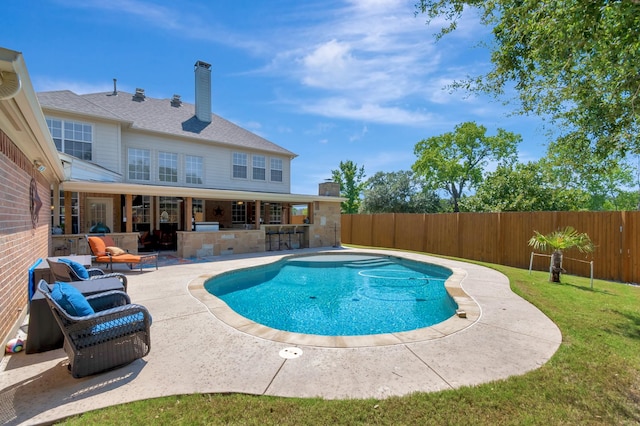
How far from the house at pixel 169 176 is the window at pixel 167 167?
5cm

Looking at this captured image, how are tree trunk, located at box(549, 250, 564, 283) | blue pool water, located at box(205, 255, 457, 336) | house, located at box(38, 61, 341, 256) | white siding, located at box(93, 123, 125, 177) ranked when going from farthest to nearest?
white siding, located at box(93, 123, 125, 177) < house, located at box(38, 61, 341, 256) < tree trunk, located at box(549, 250, 564, 283) < blue pool water, located at box(205, 255, 457, 336)

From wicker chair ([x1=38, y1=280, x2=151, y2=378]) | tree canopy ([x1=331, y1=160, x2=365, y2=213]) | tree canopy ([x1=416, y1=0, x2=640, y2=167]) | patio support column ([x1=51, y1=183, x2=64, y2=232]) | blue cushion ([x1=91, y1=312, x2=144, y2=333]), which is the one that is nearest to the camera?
wicker chair ([x1=38, y1=280, x2=151, y2=378])

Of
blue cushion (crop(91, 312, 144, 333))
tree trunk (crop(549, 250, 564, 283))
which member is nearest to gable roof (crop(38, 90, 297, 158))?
blue cushion (crop(91, 312, 144, 333))

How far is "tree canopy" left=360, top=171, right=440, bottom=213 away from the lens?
2900cm

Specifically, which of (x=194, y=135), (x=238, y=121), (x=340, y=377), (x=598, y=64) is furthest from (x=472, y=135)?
(x=340, y=377)

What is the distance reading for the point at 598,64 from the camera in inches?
168

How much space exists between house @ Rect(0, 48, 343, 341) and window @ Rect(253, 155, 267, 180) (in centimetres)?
6

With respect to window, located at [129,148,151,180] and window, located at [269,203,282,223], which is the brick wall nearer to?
window, located at [129,148,151,180]

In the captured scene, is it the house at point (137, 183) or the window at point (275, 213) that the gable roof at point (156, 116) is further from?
the window at point (275, 213)

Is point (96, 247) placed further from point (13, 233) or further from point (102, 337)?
point (102, 337)

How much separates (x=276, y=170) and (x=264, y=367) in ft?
51.7

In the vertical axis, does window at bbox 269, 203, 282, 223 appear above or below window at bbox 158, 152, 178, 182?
below

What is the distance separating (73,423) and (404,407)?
2.77 metres

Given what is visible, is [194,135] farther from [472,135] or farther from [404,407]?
[472,135]
